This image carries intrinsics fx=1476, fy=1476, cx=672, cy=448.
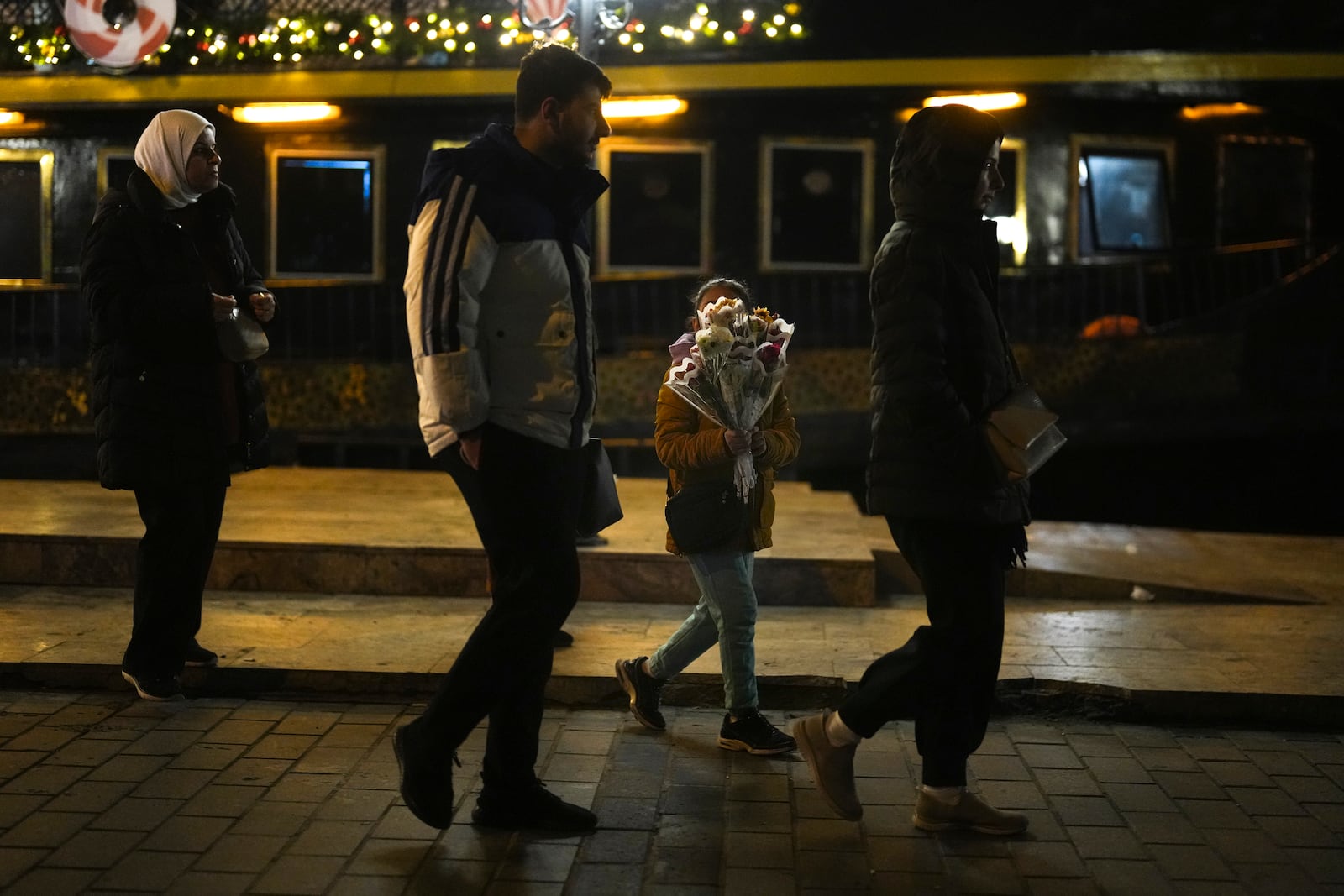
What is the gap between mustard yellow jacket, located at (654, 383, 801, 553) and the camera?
199 inches

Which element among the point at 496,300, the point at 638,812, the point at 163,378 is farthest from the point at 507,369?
the point at 163,378

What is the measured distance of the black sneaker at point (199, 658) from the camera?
594 cm

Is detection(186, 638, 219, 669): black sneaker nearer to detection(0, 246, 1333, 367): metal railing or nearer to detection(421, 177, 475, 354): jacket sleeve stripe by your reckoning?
detection(421, 177, 475, 354): jacket sleeve stripe

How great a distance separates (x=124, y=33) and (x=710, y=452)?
9170mm

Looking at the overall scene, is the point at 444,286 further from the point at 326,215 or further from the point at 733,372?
the point at 326,215

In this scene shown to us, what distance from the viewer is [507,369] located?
160 inches

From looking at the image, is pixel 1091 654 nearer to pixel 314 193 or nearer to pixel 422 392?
pixel 422 392

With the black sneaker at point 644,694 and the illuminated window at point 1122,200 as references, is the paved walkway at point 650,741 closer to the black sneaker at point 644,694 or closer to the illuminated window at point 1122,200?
the black sneaker at point 644,694

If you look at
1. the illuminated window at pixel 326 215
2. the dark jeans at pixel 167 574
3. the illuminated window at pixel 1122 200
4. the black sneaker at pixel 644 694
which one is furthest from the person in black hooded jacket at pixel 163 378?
the illuminated window at pixel 1122 200

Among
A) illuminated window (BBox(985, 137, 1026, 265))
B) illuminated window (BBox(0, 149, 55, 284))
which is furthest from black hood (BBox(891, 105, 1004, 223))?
illuminated window (BBox(0, 149, 55, 284))

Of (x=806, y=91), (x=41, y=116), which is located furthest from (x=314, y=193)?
(x=806, y=91)

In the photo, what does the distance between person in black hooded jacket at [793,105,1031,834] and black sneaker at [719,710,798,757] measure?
2.65ft

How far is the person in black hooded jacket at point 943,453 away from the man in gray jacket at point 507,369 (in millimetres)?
888

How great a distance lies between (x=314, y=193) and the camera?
13.8m
